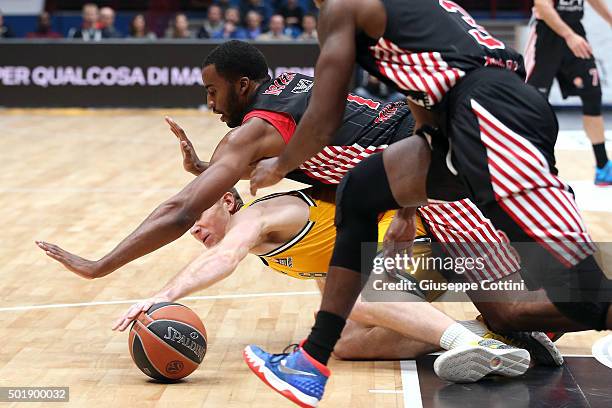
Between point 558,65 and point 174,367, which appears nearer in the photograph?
point 174,367

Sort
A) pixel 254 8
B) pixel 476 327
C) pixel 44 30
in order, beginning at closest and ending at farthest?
pixel 476 327
pixel 44 30
pixel 254 8

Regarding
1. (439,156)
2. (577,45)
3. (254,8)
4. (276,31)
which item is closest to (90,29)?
(276,31)

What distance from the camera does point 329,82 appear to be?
3.53m

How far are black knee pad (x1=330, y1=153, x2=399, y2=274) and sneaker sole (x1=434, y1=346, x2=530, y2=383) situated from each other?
735 millimetres

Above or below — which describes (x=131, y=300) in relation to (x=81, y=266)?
below

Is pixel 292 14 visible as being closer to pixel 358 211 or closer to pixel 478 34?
pixel 478 34

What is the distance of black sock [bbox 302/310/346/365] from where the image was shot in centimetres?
361

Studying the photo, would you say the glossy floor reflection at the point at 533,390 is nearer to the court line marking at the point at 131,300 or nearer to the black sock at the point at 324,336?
the black sock at the point at 324,336

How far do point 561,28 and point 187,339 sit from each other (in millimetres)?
6414

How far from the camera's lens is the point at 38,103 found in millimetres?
17469

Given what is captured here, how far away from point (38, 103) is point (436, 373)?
1418cm

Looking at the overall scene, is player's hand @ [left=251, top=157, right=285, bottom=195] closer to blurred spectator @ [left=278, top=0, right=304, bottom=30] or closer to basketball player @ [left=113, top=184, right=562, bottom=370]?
basketball player @ [left=113, top=184, right=562, bottom=370]

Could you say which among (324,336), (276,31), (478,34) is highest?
(478,34)

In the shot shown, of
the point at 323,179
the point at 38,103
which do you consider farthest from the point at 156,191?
the point at 38,103
